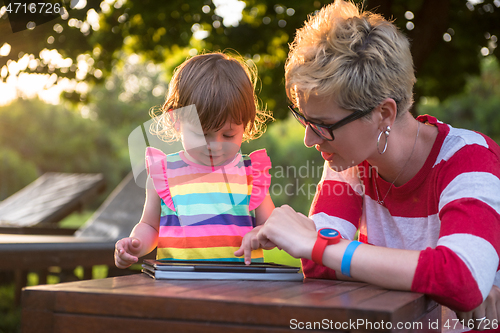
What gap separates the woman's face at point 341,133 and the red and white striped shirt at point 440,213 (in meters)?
0.19

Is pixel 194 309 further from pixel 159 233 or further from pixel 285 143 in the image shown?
pixel 285 143

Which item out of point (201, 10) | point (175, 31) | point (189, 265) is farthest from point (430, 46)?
point (189, 265)

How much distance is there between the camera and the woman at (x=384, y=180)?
116 centimetres

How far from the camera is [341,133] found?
5.19ft

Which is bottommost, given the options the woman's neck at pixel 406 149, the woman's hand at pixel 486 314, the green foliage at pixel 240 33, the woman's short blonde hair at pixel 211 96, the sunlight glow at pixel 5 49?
the woman's hand at pixel 486 314

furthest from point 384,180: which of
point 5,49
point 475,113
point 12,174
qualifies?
point 12,174

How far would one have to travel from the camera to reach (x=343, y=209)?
1731mm

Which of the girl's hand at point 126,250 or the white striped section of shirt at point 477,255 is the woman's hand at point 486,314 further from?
the girl's hand at point 126,250

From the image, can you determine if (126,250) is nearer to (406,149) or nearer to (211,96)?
(211,96)

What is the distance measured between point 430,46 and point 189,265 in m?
4.20

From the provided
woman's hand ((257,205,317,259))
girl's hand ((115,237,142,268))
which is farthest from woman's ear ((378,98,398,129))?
girl's hand ((115,237,142,268))

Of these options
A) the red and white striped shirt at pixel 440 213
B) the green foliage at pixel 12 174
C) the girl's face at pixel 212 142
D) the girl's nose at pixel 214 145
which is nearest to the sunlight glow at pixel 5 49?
the girl's face at pixel 212 142

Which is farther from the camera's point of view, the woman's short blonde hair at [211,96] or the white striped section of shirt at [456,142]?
the woman's short blonde hair at [211,96]

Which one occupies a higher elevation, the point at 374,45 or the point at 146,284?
the point at 374,45
